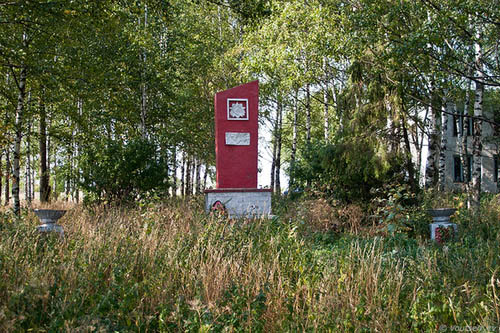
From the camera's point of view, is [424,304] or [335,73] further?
[335,73]

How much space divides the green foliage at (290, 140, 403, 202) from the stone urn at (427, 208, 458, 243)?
1.48 meters

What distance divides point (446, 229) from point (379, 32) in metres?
4.82

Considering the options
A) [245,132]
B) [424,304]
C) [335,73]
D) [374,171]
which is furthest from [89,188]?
[335,73]

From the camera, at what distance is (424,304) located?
3143mm

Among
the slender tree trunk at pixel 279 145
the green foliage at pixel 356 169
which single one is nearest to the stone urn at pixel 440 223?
the green foliage at pixel 356 169

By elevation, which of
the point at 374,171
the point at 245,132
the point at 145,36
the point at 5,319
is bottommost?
the point at 5,319

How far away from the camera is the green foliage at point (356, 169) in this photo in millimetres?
7922

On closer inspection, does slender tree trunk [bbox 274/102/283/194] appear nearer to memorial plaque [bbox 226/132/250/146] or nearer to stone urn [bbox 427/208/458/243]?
memorial plaque [bbox 226/132/250/146]

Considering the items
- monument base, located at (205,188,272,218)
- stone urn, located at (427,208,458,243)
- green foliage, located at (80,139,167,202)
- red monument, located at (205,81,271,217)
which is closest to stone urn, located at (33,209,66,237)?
monument base, located at (205,188,272,218)

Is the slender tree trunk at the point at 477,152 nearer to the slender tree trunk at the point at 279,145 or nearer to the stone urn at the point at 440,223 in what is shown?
the stone urn at the point at 440,223

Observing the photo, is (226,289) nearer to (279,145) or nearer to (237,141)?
(237,141)

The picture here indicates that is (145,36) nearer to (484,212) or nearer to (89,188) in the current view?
(89,188)

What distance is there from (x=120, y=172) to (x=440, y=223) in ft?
24.1

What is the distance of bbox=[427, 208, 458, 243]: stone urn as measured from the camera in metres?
6.39
